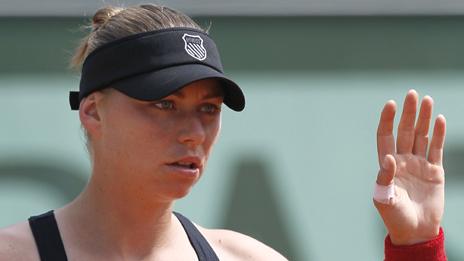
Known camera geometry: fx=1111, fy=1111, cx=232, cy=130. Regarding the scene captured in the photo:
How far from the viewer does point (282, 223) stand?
316cm

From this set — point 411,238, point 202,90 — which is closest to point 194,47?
point 202,90

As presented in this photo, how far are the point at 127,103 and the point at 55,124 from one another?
3.12 ft

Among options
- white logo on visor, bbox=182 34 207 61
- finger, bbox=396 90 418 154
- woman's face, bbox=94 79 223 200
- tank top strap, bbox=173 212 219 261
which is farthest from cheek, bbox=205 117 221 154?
finger, bbox=396 90 418 154

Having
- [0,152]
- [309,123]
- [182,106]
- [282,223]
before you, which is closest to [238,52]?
[309,123]

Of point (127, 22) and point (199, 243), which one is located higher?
point (127, 22)

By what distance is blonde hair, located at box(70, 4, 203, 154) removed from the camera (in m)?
2.28

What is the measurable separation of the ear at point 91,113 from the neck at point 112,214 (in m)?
0.09

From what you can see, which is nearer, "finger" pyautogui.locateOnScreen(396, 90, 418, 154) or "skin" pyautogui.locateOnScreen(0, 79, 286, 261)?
"skin" pyautogui.locateOnScreen(0, 79, 286, 261)

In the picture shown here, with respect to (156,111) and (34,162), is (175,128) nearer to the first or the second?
(156,111)

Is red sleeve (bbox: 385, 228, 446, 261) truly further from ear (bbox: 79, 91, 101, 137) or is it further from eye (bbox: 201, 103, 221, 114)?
ear (bbox: 79, 91, 101, 137)

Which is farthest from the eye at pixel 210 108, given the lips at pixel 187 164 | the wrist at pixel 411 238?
the wrist at pixel 411 238

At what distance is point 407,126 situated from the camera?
7.57 feet

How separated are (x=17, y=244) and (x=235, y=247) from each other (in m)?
0.53

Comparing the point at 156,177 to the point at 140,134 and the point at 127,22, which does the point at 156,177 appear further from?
the point at 127,22
